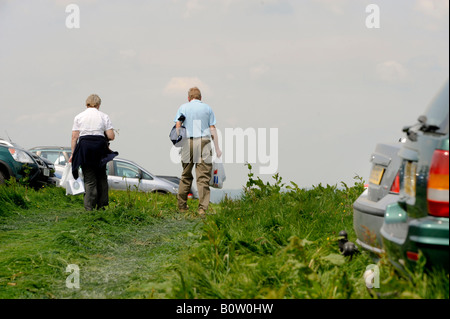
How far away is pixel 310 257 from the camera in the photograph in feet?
15.0

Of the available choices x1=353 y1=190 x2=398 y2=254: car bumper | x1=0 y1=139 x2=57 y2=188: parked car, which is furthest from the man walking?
x1=353 y1=190 x2=398 y2=254: car bumper

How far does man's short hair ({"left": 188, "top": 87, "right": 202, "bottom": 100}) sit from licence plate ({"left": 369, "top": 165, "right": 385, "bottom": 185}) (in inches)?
229

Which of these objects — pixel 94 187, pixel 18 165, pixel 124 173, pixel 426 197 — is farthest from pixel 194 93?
pixel 124 173

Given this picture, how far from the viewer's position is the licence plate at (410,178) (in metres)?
3.17

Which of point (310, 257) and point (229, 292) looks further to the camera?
point (310, 257)

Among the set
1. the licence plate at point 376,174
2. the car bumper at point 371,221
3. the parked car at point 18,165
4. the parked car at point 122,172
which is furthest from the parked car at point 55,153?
the car bumper at point 371,221

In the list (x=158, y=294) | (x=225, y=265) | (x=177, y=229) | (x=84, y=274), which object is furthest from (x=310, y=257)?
(x=177, y=229)

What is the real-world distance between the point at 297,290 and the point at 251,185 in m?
6.73

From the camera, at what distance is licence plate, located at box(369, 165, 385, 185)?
15.4ft

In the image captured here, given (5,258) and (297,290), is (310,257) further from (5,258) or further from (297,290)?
(5,258)

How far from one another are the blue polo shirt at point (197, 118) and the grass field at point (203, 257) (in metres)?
1.47

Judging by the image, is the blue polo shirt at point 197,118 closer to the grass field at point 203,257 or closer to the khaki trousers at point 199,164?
the khaki trousers at point 199,164

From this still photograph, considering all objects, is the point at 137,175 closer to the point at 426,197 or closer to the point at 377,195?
the point at 377,195
